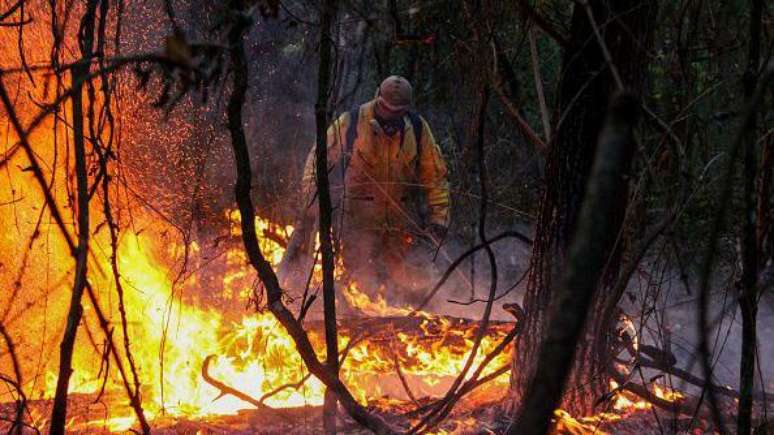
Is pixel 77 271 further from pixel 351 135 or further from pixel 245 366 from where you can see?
pixel 351 135

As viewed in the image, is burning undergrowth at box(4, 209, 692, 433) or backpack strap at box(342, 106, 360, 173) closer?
burning undergrowth at box(4, 209, 692, 433)

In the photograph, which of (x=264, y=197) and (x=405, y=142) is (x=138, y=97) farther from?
(x=264, y=197)

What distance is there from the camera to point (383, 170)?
6508 mm

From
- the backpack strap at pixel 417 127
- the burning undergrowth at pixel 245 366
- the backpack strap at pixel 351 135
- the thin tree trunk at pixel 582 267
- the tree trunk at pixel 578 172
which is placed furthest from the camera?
the backpack strap at pixel 417 127

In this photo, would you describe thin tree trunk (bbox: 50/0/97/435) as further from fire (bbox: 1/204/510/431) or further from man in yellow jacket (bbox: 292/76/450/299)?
man in yellow jacket (bbox: 292/76/450/299)

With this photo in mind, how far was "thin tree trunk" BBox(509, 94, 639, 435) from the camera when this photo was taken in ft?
2.22

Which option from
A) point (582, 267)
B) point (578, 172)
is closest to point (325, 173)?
point (578, 172)

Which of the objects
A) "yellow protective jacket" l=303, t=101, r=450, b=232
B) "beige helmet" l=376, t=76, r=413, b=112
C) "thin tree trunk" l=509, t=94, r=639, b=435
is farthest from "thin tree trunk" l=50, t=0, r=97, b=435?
"beige helmet" l=376, t=76, r=413, b=112

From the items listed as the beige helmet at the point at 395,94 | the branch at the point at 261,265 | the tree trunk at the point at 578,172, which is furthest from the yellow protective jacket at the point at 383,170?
the branch at the point at 261,265

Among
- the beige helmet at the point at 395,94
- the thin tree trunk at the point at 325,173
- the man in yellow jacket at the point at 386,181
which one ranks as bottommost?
the thin tree trunk at the point at 325,173

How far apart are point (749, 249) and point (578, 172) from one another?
1205mm

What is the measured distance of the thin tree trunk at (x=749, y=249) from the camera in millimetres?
1793

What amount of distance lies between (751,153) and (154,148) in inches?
210

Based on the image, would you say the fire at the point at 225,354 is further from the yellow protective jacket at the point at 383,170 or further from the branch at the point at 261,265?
the branch at the point at 261,265
